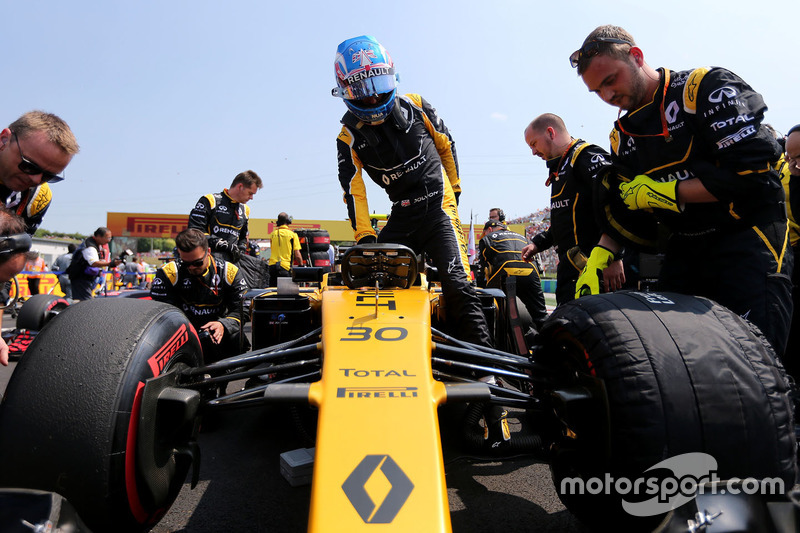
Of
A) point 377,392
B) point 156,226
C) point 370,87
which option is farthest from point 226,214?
point 156,226

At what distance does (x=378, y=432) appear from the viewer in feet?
4.17

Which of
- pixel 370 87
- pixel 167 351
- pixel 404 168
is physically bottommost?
pixel 167 351

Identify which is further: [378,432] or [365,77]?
[365,77]

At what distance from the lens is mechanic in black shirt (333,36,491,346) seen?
9.18 ft

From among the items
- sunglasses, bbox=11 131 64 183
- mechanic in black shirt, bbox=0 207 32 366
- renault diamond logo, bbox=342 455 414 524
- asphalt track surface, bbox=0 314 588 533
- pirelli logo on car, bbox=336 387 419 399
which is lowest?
asphalt track surface, bbox=0 314 588 533

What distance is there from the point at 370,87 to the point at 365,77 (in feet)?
0.20

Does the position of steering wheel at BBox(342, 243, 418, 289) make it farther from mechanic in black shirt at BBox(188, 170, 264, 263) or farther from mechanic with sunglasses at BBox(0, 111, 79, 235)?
mechanic in black shirt at BBox(188, 170, 264, 263)

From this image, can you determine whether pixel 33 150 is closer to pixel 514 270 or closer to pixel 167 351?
pixel 167 351

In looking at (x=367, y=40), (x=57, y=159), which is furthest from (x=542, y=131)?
(x=57, y=159)

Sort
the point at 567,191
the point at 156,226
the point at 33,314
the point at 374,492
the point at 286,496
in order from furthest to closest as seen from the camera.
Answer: the point at 156,226 → the point at 567,191 → the point at 33,314 → the point at 286,496 → the point at 374,492

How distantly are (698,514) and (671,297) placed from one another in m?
0.77

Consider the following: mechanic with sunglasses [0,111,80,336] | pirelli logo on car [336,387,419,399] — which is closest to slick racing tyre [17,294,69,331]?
mechanic with sunglasses [0,111,80,336]

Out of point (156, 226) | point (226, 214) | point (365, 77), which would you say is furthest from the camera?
point (156, 226)

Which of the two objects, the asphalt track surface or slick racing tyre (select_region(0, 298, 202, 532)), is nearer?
slick racing tyre (select_region(0, 298, 202, 532))
